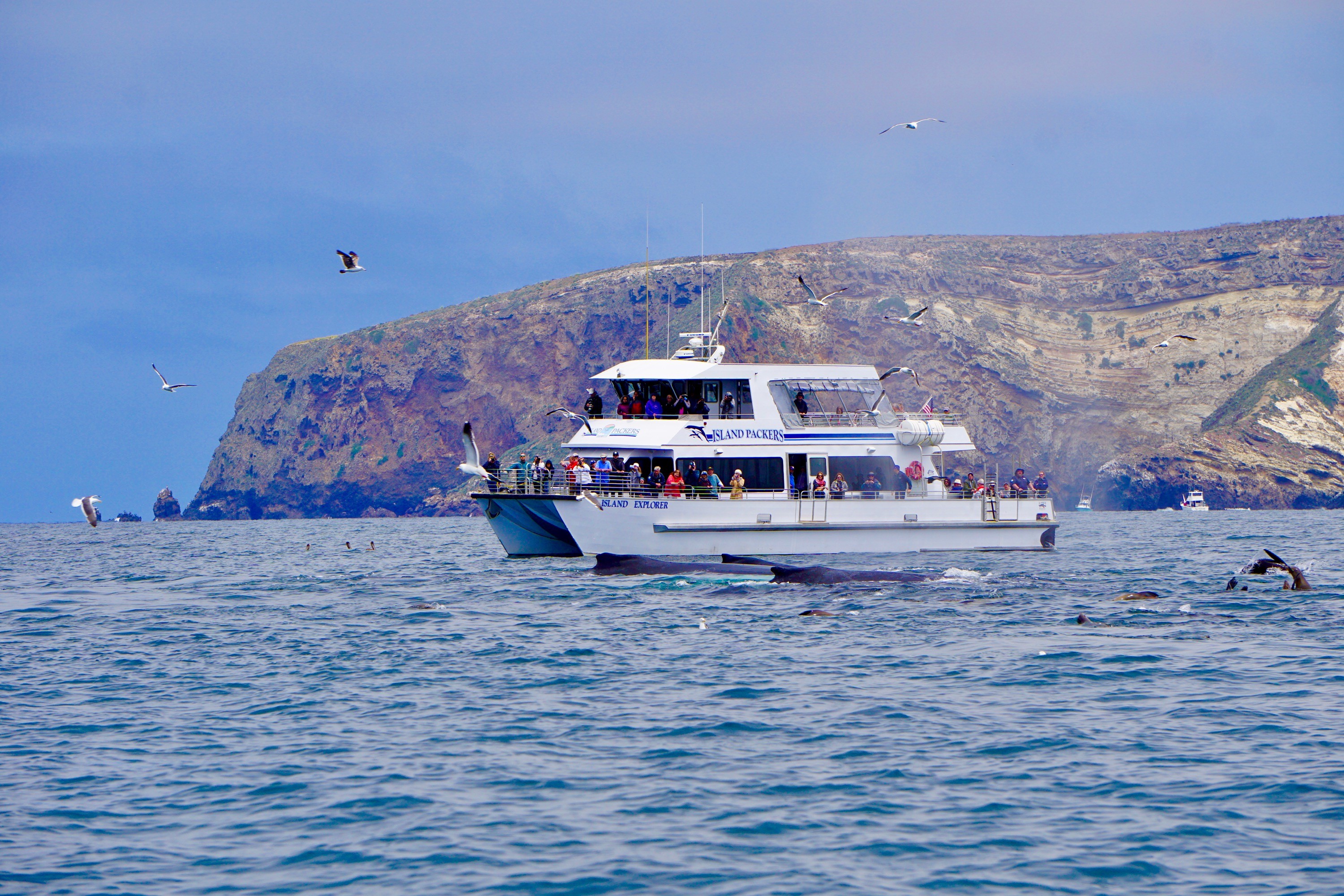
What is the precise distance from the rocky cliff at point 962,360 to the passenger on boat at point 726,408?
10092 centimetres

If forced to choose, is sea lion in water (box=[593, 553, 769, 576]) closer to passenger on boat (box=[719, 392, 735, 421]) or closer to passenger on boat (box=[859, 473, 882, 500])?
passenger on boat (box=[719, 392, 735, 421])

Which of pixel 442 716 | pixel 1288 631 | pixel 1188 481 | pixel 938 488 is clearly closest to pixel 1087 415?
pixel 1188 481

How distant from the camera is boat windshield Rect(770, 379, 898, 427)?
40.2 m

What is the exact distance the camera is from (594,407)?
1583 inches

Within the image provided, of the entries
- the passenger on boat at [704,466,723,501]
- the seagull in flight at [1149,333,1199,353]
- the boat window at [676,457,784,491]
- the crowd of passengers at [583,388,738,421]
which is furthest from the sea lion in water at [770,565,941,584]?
the seagull in flight at [1149,333,1199,353]

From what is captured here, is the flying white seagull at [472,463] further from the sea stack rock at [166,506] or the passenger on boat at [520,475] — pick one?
the sea stack rock at [166,506]

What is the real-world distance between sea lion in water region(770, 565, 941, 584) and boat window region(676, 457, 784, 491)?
8.33m

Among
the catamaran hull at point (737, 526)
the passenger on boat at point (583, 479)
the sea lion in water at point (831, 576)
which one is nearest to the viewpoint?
the sea lion in water at point (831, 576)

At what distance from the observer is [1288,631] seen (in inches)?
859

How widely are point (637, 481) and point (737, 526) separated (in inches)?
129

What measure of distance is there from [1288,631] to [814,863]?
15281 mm

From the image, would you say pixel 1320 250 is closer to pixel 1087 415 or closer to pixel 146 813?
pixel 1087 415

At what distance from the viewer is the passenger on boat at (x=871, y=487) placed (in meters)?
39.2

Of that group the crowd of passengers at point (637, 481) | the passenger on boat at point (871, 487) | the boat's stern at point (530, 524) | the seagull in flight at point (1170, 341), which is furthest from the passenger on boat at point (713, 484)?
the seagull in flight at point (1170, 341)
